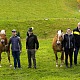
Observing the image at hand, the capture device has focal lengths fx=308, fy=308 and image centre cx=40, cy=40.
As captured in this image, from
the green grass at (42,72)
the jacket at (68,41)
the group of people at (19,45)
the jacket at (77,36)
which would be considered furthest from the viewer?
the jacket at (77,36)

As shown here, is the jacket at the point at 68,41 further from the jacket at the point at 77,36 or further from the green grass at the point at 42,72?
the green grass at the point at 42,72

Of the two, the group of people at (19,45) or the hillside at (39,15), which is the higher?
the hillside at (39,15)

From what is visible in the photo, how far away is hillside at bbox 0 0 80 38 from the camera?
37831 mm

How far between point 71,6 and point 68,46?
39649 mm

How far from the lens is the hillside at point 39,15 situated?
124 ft

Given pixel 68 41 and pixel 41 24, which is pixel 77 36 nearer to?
pixel 68 41

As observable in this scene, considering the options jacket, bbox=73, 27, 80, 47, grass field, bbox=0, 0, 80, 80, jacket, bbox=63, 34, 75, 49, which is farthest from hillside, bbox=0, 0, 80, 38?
jacket, bbox=63, 34, 75, 49

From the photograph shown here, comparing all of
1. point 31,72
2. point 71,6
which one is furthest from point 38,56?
point 71,6

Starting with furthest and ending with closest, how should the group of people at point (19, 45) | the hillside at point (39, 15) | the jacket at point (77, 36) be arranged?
the hillside at point (39, 15) < the jacket at point (77, 36) < the group of people at point (19, 45)

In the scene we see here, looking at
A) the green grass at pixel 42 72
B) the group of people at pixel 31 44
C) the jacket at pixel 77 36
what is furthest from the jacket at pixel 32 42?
the jacket at pixel 77 36

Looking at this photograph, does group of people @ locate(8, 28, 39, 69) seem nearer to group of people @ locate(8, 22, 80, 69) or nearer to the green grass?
group of people @ locate(8, 22, 80, 69)

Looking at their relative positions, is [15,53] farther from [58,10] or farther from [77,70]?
[58,10]

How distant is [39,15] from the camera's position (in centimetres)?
4875

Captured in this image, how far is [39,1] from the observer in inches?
2318
